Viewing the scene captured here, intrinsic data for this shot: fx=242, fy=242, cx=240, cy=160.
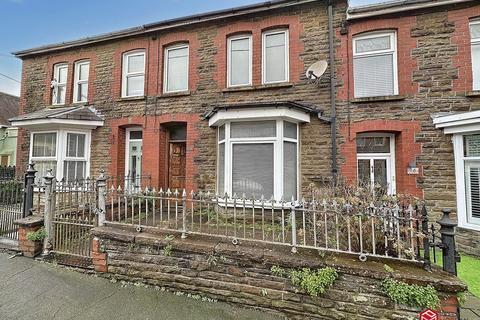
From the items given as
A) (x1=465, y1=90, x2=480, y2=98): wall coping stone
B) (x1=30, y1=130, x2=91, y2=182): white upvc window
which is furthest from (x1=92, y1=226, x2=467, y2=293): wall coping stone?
(x1=30, y1=130, x2=91, y2=182): white upvc window

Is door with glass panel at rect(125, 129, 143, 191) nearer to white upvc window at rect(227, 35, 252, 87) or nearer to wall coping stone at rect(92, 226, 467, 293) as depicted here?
white upvc window at rect(227, 35, 252, 87)

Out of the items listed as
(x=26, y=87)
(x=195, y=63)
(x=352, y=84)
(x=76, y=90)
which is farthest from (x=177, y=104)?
(x=26, y=87)

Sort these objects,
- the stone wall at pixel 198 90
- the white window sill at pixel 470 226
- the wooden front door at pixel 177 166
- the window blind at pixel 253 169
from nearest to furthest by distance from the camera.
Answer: the white window sill at pixel 470 226, the window blind at pixel 253 169, the stone wall at pixel 198 90, the wooden front door at pixel 177 166

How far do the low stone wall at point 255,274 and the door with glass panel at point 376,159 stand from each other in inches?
165

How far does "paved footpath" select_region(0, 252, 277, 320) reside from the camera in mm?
3340

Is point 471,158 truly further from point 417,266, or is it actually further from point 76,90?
point 76,90

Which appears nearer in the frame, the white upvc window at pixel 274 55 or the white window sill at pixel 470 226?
the white window sill at pixel 470 226

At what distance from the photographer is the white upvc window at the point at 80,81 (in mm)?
9836

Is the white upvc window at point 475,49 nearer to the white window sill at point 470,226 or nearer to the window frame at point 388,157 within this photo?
the window frame at point 388,157

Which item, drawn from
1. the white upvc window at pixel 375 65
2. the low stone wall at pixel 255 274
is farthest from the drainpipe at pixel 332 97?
the low stone wall at pixel 255 274

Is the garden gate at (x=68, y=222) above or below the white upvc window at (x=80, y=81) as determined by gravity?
below

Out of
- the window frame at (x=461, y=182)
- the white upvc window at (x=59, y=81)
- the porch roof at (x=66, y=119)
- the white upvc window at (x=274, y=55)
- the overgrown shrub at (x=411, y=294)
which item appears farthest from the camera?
the white upvc window at (x=59, y=81)

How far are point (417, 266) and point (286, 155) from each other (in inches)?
153

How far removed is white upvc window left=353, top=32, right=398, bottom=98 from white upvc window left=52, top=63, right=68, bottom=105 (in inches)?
439
